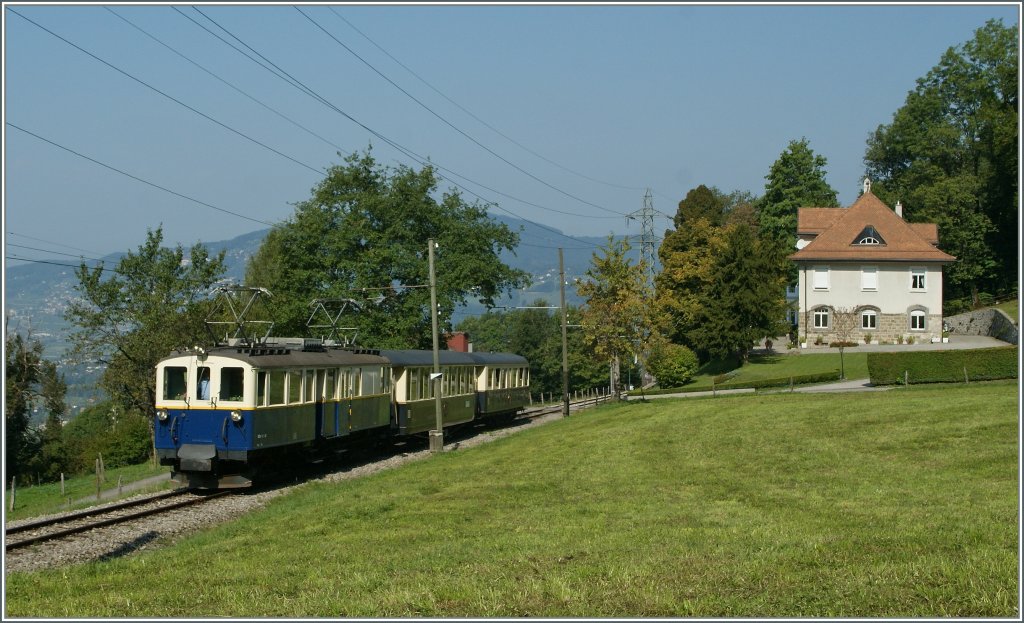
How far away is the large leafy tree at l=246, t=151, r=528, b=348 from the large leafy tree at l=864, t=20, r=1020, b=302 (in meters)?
35.6

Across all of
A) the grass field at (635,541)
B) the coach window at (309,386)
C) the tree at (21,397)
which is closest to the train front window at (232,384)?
the coach window at (309,386)

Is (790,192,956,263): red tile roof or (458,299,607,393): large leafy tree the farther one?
(458,299,607,393): large leafy tree

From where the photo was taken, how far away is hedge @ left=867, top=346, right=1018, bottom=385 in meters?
41.1

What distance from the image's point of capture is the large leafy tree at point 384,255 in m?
54.8

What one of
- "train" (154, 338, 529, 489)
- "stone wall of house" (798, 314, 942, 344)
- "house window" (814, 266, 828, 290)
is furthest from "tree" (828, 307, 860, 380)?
"train" (154, 338, 529, 489)

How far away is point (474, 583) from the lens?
31.3ft

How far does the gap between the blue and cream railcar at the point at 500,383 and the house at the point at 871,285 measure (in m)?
29.3

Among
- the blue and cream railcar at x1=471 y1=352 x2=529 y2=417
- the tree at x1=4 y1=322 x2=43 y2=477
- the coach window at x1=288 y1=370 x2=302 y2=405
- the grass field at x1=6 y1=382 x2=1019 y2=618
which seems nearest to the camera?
the grass field at x1=6 y1=382 x2=1019 y2=618

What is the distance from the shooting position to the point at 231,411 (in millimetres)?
→ 23203

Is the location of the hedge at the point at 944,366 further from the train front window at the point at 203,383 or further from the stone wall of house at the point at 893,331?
the train front window at the point at 203,383

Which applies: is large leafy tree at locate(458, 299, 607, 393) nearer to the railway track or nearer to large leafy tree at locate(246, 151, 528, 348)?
large leafy tree at locate(246, 151, 528, 348)

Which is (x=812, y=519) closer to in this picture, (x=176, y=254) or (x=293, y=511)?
(x=293, y=511)

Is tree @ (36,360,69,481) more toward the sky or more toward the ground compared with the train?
more toward the ground

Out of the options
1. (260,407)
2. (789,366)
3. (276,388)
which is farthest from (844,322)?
(260,407)
